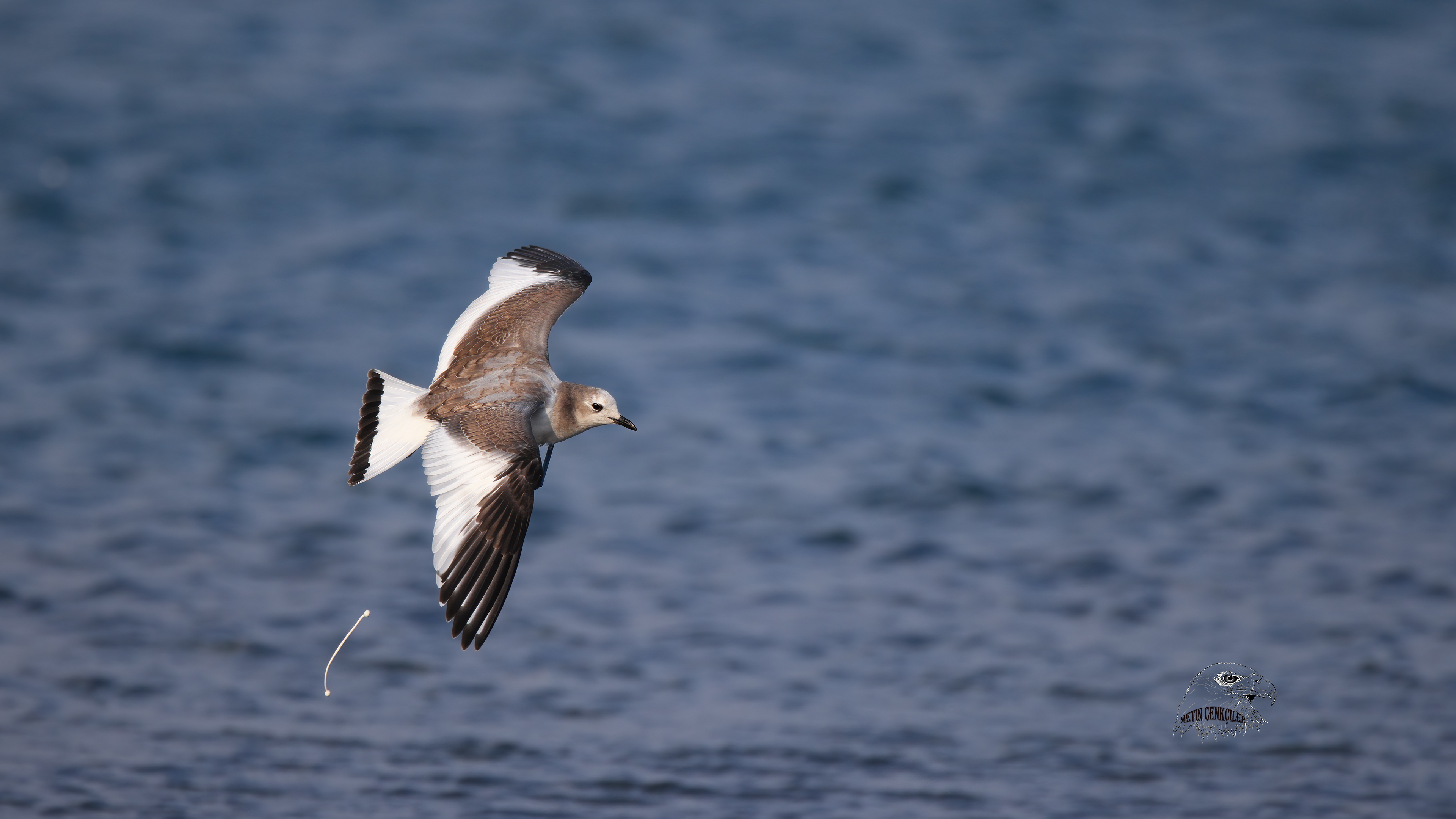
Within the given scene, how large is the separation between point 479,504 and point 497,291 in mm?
1877

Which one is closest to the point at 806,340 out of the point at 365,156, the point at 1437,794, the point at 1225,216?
the point at 1225,216

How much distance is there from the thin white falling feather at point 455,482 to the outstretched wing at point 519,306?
1.96ft

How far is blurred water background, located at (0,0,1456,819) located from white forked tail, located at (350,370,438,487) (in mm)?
1894

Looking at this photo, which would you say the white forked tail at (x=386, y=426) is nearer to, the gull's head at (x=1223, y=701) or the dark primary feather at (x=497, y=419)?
the dark primary feather at (x=497, y=419)

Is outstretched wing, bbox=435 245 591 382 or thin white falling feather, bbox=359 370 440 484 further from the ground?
outstretched wing, bbox=435 245 591 382

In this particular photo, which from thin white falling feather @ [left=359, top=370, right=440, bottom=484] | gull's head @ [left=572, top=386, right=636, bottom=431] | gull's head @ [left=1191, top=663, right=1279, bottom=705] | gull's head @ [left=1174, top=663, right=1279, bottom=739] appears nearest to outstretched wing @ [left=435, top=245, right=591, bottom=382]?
thin white falling feather @ [left=359, top=370, right=440, bottom=484]

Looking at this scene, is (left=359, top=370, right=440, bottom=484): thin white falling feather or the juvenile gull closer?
the juvenile gull

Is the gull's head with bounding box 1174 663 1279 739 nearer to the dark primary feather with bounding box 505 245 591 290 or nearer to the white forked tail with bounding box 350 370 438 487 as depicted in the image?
the dark primary feather with bounding box 505 245 591 290

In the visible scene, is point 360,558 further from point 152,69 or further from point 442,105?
point 152,69

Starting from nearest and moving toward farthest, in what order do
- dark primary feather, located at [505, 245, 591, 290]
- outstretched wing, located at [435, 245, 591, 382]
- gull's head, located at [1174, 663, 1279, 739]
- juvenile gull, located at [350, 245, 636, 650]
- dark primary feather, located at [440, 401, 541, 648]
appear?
1. dark primary feather, located at [440, 401, 541, 648]
2. juvenile gull, located at [350, 245, 636, 650]
3. outstretched wing, located at [435, 245, 591, 382]
4. dark primary feather, located at [505, 245, 591, 290]
5. gull's head, located at [1174, 663, 1279, 739]

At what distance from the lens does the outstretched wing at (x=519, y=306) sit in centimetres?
666

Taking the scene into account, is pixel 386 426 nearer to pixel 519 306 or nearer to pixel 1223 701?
pixel 519 306

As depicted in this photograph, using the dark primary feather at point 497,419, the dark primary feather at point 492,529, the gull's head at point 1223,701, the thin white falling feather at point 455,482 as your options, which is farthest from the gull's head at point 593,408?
the gull's head at point 1223,701

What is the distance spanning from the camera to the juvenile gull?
543 cm
